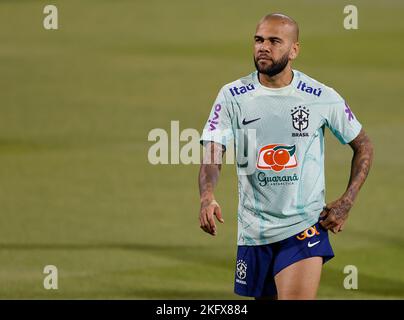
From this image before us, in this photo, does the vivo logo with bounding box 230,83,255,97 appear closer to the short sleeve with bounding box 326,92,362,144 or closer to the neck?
the neck

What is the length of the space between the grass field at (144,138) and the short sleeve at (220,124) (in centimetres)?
415

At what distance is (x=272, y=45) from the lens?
Result: 8.36 m

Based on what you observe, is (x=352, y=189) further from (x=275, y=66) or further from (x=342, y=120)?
(x=275, y=66)

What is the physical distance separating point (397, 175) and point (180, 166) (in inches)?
134

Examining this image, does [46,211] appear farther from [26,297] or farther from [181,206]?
Result: [26,297]

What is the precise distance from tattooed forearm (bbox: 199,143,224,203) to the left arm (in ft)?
2.49

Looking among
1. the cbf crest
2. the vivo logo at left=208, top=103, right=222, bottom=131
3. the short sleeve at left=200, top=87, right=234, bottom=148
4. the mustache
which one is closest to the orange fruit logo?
the cbf crest

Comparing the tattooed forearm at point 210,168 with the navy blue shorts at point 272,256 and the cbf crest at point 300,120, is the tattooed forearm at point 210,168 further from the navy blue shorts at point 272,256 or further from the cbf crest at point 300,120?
the navy blue shorts at point 272,256

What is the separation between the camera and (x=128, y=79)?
3075 cm

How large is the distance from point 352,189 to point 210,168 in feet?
3.09

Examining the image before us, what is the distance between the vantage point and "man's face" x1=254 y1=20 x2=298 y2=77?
834 cm

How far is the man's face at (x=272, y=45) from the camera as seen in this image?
834 centimetres

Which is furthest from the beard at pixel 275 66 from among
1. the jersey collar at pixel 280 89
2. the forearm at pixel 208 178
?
the forearm at pixel 208 178

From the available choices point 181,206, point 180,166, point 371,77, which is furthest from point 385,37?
point 181,206
